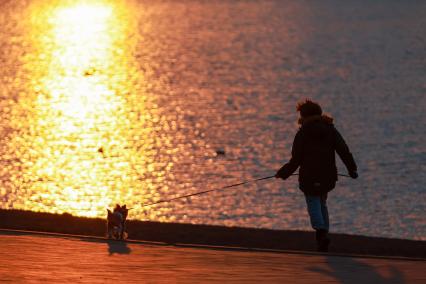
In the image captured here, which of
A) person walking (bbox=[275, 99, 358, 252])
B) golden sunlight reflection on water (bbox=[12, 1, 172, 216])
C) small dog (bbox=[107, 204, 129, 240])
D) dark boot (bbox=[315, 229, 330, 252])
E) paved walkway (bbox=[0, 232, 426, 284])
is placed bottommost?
paved walkway (bbox=[0, 232, 426, 284])

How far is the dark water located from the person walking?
10754 mm

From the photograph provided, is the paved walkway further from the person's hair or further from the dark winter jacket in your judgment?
the person's hair

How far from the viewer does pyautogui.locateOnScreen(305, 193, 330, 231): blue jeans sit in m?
11.1

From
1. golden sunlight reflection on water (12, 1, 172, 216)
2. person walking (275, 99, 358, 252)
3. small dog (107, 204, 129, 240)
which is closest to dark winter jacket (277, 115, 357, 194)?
person walking (275, 99, 358, 252)

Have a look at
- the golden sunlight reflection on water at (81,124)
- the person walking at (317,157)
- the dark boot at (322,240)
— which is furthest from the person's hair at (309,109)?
the golden sunlight reflection on water at (81,124)

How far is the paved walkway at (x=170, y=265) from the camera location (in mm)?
9523

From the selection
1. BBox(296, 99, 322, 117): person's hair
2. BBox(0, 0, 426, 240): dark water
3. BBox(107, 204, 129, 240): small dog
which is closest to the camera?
BBox(296, 99, 322, 117): person's hair

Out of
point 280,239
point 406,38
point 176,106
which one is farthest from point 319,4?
point 280,239

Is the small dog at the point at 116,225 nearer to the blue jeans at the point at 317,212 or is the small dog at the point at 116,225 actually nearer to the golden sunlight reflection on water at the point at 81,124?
the blue jeans at the point at 317,212

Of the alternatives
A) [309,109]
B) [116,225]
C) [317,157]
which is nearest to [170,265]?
[116,225]

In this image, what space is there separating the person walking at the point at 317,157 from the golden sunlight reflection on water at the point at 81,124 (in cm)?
1203

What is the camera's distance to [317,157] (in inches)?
437

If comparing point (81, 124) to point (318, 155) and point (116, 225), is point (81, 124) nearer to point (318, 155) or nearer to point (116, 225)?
point (116, 225)

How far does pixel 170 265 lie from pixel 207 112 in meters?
30.7
